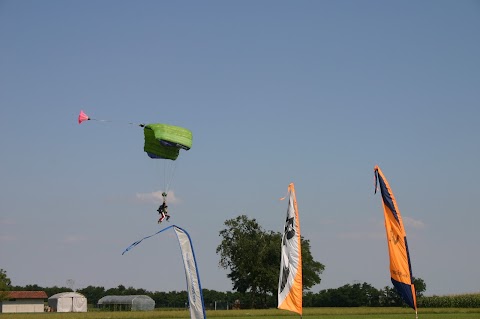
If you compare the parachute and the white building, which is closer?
the parachute

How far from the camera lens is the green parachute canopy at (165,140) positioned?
27766 millimetres

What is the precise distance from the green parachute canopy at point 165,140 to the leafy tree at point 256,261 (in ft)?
220

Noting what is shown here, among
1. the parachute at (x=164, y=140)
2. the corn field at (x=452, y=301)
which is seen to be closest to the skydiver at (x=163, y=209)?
the parachute at (x=164, y=140)

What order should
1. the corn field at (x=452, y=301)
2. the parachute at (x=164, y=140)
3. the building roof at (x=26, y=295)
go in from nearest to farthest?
the parachute at (x=164, y=140)
the corn field at (x=452, y=301)
the building roof at (x=26, y=295)

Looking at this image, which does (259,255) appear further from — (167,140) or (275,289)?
(167,140)

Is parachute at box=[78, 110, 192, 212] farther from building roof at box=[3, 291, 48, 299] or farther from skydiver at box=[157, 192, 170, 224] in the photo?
building roof at box=[3, 291, 48, 299]

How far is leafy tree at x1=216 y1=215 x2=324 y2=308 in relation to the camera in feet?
315

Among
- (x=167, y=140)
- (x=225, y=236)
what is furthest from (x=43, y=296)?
(x=167, y=140)

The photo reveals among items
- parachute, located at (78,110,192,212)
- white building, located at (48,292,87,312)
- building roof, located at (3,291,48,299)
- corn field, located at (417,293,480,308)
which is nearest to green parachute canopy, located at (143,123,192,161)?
parachute, located at (78,110,192,212)

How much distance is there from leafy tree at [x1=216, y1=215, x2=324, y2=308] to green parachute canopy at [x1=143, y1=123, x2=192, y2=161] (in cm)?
6696

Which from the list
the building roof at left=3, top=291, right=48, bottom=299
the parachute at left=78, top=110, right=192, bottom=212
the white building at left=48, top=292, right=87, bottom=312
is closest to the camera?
the parachute at left=78, top=110, right=192, bottom=212

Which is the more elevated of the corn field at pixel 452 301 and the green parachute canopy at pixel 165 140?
the green parachute canopy at pixel 165 140

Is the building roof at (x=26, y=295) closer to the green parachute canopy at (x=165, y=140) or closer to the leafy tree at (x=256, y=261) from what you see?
the leafy tree at (x=256, y=261)

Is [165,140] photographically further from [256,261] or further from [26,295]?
[26,295]
